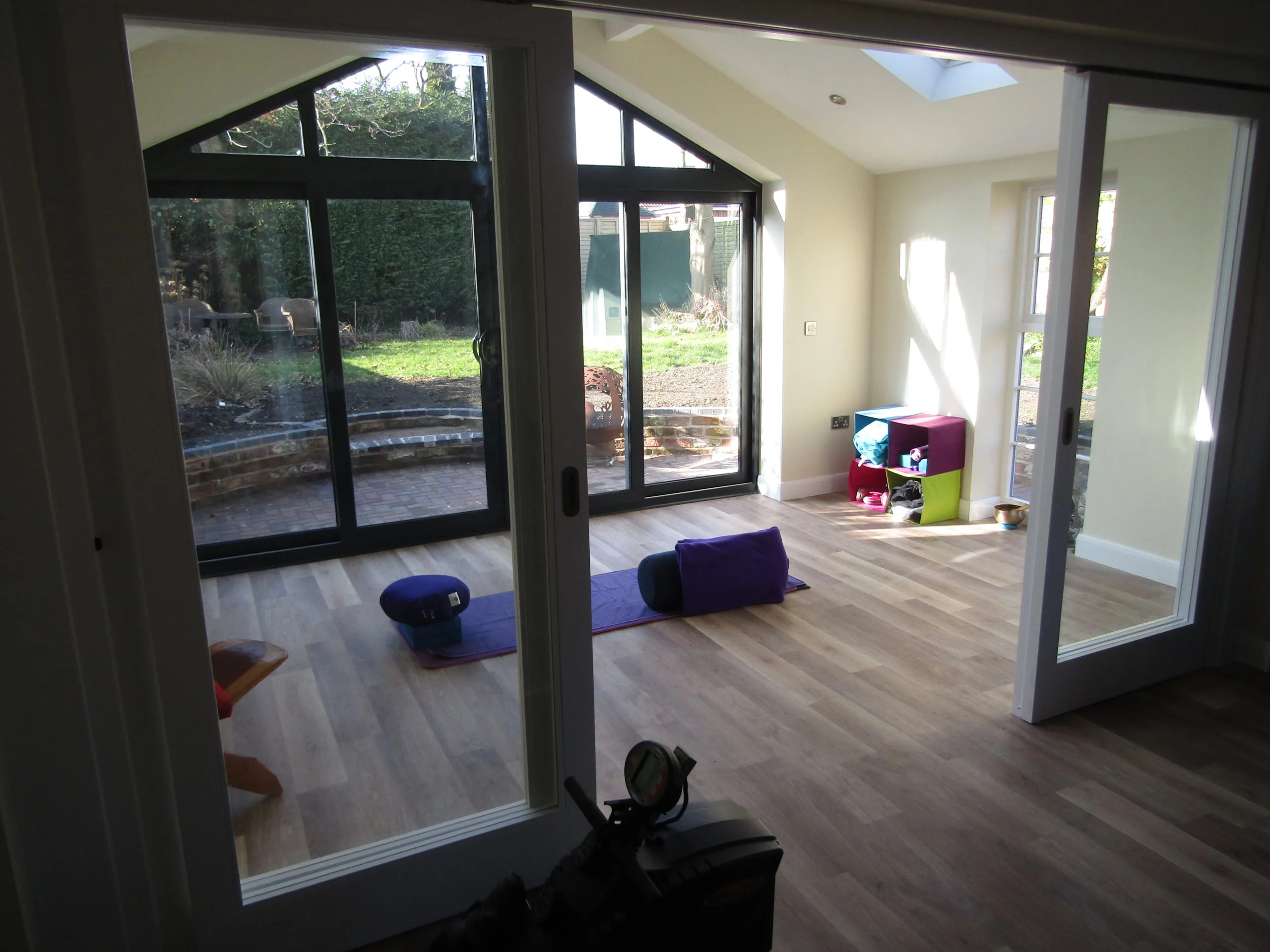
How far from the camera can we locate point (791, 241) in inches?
218

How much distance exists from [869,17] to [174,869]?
99.8 inches

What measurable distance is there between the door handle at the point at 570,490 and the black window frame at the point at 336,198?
142mm

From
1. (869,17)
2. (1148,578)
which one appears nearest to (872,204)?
(1148,578)

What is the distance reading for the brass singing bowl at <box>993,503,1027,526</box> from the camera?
17.0 ft

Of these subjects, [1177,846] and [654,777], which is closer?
[654,777]

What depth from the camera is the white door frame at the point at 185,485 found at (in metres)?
1.52

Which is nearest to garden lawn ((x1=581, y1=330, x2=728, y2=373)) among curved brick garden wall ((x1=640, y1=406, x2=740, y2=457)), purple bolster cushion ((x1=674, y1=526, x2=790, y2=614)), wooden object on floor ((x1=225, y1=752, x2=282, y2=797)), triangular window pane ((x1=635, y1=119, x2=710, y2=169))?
curved brick garden wall ((x1=640, y1=406, x2=740, y2=457))

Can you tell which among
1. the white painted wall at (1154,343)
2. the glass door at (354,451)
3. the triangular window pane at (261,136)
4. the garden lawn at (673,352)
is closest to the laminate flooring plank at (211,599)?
the glass door at (354,451)

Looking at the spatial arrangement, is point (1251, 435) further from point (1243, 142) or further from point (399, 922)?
point (399, 922)

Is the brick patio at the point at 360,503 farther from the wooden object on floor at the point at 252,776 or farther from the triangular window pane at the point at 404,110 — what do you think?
the triangular window pane at the point at 404,110

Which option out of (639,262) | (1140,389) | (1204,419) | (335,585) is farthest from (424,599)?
(639,262)

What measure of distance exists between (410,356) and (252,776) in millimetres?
995

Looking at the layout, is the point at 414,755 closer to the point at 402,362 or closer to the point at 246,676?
the point at 246,676

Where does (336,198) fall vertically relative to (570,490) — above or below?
above
